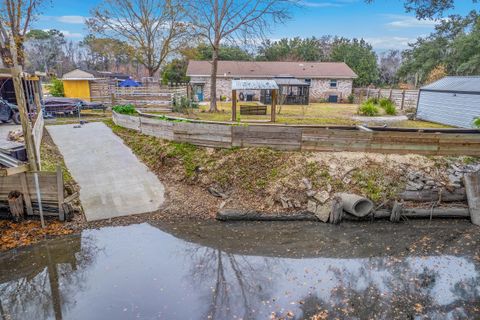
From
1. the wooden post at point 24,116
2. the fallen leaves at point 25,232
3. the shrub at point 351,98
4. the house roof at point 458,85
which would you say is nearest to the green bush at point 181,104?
the wooden post at point 24,116

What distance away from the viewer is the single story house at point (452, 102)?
14.9 metres

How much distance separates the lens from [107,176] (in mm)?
10273

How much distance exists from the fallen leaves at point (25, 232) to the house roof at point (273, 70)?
24.3 meters

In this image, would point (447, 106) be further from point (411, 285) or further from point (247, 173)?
point (411, 285)

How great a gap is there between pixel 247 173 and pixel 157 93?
44.5ft

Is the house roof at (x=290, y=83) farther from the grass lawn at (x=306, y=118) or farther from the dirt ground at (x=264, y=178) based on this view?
the dirt ground at (x=264, y=178)

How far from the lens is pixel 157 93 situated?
69.3 ft

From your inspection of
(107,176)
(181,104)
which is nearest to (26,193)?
(107,176)

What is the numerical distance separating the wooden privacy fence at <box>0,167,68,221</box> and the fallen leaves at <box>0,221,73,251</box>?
30cm

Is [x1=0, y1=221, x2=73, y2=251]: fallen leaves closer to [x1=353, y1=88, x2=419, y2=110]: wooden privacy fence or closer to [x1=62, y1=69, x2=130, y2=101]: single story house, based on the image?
[x1=62, y1=69, x2=130, y2=101]: single story house

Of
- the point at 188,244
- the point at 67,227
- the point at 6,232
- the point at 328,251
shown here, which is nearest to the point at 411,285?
the point at 328,251

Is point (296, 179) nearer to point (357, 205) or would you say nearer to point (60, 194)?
point (357, 205)

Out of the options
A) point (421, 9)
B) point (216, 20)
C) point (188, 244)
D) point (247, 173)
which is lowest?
point (188, 244)

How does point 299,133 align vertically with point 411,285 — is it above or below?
above
